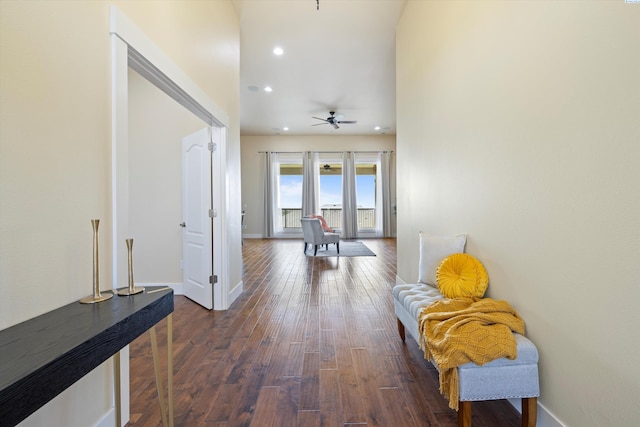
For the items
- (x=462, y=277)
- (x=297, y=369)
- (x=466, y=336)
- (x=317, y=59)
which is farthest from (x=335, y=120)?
(x=466, y=336)

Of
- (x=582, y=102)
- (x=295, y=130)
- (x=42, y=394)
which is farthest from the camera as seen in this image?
(x=295, y=130)

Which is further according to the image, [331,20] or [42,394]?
[331,20]

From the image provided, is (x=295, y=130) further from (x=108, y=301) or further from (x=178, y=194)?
(x=108, y=301)

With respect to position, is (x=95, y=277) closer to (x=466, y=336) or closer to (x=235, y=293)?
(x=466, y=336)

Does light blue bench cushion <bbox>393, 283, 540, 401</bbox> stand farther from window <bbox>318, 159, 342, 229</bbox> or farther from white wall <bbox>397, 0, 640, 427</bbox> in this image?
window <bbox>318, 159, 342, 229</bbox>

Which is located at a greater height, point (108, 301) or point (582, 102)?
point (582, 102)

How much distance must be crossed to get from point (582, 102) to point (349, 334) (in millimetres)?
2189

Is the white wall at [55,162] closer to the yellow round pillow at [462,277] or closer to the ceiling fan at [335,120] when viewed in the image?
the yellow round pillow at [462,277]

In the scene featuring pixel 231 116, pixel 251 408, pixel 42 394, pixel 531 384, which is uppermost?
pixel 231 116

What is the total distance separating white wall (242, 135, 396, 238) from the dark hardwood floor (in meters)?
6.21

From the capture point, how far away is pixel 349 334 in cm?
248

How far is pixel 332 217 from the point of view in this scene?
33.2ft

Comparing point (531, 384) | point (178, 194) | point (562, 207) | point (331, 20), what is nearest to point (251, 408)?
point (531, 384)

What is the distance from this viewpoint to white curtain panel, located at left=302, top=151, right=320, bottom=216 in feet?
30.0
